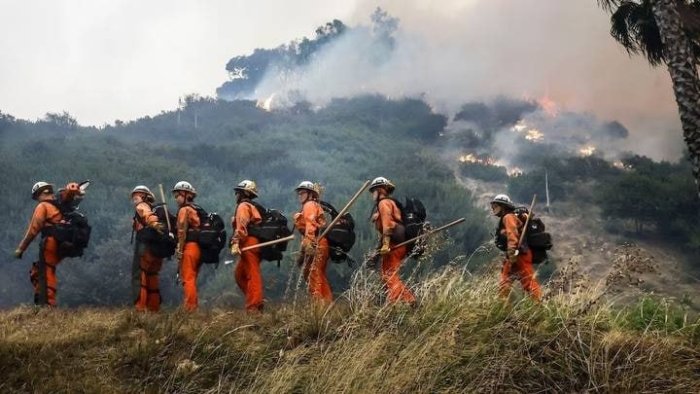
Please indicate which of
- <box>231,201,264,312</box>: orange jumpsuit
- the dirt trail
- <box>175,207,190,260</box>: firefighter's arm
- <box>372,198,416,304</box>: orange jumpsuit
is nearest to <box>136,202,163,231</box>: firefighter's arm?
<box>175,207,190,260</box>: firefighter's arm

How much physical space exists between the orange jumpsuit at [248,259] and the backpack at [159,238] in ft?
3.60

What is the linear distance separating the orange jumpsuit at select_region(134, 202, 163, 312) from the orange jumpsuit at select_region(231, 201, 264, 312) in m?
1.32

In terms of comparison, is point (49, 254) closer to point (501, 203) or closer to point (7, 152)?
point (501, 203)

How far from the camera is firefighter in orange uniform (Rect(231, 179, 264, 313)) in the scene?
8531 millimetres

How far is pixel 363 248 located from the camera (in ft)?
93.7

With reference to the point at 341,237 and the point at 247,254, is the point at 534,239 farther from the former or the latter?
the point at 247,254

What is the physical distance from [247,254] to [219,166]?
45424 mm

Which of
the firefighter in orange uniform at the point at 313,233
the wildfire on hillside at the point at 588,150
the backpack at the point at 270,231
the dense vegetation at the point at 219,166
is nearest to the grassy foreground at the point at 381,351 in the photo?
the firefighter in orange uniform at the point at 313,233

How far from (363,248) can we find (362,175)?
2286 centimetres

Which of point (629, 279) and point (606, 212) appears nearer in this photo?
point (629, 279)

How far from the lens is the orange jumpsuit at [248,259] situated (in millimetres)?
8570

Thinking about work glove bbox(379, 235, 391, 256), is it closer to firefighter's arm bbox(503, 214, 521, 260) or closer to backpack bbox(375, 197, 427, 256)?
backpack bbox(375, 197, 427, 256)

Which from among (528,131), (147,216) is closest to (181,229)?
(147,216)

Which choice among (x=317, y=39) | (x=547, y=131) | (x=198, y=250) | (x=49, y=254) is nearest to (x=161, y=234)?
(x=198, y=250)
